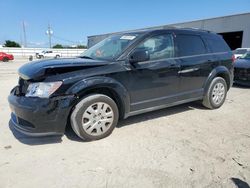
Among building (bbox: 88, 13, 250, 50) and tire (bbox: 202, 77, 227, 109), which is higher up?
building (bbox: 88, 13, 250, 50)

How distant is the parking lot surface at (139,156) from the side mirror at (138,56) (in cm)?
125

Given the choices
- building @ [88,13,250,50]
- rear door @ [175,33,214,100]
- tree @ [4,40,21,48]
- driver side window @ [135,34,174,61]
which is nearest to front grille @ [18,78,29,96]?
driver side window @ [135,34,174,61]

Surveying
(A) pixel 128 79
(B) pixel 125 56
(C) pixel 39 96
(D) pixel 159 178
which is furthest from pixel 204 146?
(C) pixel 39 96

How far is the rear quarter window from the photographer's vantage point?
5.46m

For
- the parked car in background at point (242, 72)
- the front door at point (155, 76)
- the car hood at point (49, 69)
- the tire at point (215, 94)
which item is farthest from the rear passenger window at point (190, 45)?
the parked car in background at point (242, 72)

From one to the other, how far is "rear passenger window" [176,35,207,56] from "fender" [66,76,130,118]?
1.59 meters

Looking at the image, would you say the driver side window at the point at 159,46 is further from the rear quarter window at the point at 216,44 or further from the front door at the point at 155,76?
the rear quarter window at the point at 216,44

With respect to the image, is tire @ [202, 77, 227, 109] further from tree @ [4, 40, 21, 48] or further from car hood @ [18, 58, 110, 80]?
tree @ [4, 40, 21, 48]

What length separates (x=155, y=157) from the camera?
3.29 meters

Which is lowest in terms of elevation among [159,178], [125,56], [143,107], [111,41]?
[159,178]

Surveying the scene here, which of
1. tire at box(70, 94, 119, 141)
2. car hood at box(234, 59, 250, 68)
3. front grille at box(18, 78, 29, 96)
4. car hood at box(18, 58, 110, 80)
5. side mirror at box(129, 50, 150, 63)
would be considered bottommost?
tire at box(70, 94, 119, 141)

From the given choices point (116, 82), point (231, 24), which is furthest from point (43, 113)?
point (231, 24)

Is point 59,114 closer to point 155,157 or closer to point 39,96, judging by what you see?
point 39,96

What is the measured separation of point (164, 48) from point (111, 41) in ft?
3.54
